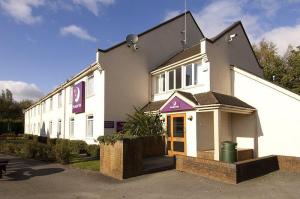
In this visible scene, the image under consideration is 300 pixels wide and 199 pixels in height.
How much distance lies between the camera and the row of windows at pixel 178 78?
17172 mm

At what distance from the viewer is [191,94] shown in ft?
54.3

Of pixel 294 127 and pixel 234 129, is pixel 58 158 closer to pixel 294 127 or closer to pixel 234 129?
pixel 234 129

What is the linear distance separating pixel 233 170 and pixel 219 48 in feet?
27.6

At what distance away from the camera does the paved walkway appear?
9188 millimetres

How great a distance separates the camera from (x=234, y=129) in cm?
1641

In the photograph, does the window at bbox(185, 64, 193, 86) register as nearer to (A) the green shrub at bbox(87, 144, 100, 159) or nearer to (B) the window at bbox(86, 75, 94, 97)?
(A) the green shrub at bbox(87, 144, 100, 159)

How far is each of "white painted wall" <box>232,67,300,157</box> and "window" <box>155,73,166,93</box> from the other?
5.54 meters

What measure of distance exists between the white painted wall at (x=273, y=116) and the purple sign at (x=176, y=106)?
127 inches

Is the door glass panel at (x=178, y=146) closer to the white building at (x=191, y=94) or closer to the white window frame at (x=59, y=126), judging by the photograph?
the white building at (x=191, y=94)

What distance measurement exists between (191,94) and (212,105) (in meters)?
2.73

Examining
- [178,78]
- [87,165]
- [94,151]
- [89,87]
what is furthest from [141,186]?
[89,87]

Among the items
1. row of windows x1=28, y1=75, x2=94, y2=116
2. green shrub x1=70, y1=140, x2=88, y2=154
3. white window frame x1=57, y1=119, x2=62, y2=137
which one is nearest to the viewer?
green shrub x1=70, y1=140, x2=88, y2=154

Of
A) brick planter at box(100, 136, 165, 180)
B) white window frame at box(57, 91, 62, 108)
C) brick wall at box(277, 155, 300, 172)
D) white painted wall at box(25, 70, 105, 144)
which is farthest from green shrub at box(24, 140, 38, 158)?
brick wall at box(277, 155, 300, 172)

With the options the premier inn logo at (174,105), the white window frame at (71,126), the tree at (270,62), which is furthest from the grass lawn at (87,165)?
the tree at (270,62)
